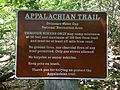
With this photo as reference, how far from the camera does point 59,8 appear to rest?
6.88m

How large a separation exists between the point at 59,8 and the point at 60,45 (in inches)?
140

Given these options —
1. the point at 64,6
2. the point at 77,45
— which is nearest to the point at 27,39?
the point at 77,45

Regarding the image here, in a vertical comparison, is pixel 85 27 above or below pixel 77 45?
above

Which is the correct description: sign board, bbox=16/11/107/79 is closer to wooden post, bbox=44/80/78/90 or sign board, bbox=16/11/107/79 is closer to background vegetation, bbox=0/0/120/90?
wooden post, bbox=44/80/78/90

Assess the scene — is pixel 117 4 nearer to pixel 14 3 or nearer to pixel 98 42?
pixel 14 3

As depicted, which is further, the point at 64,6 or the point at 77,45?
the point at 64,6

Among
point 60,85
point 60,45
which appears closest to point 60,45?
point 60,45

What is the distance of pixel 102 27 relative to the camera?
137 inches

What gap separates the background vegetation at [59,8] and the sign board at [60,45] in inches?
36.5

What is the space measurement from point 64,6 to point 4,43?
3409 millimetres

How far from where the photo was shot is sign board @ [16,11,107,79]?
3436mm

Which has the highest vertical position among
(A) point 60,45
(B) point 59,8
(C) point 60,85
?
(B) point 59,8

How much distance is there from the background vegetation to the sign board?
3.04ft

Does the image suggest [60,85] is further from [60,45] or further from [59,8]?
[59,8]
